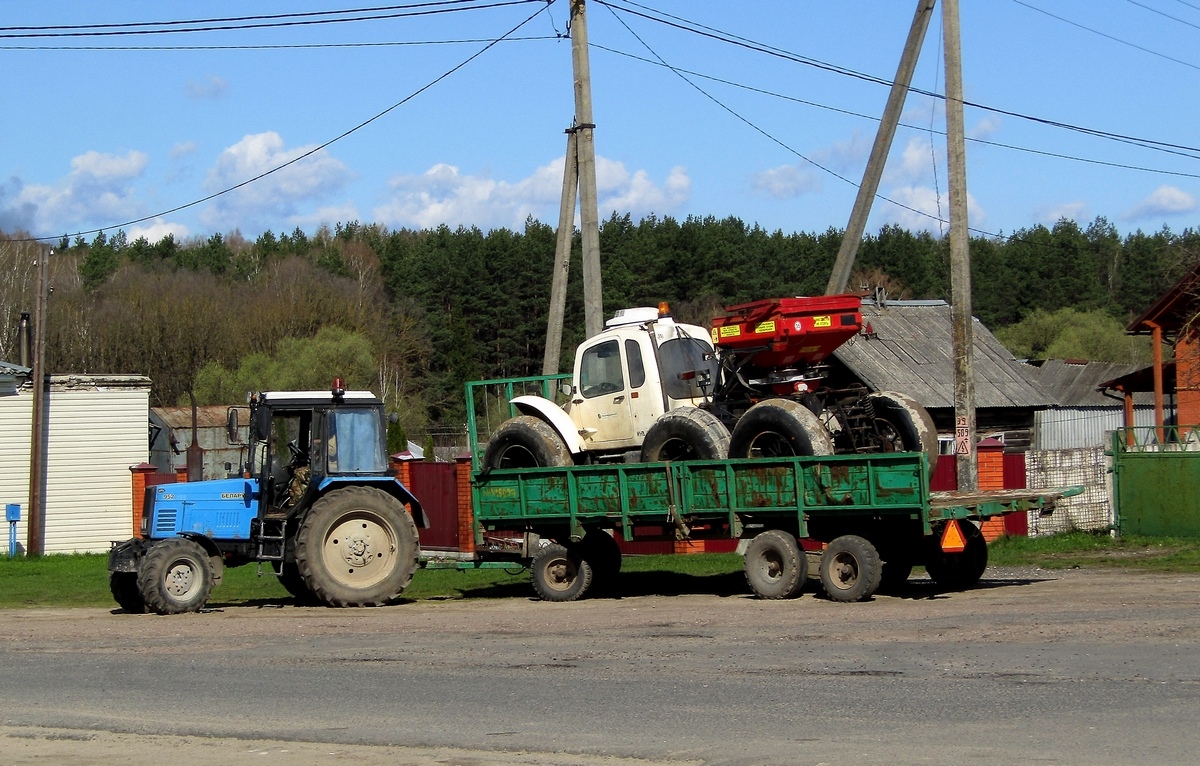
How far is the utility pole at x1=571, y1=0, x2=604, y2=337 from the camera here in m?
19.8

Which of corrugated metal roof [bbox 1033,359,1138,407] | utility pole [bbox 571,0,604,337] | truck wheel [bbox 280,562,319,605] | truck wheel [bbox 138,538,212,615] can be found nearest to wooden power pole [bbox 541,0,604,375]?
utility pole [bbox 571,0,604,337]

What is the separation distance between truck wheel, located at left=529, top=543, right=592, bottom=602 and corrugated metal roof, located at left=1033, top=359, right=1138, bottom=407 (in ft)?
136

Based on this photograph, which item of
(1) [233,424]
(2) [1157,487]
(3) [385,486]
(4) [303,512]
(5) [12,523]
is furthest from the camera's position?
(5) [12,523]

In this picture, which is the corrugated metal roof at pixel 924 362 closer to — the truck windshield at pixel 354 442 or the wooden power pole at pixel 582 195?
the wooden power pole at pixel 582 195

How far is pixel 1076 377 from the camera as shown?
56.8m

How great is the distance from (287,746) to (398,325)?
6813cm

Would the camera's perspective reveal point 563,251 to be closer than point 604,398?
No

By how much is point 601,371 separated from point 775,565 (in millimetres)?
3367

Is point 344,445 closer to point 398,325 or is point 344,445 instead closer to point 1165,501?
point 1165,501

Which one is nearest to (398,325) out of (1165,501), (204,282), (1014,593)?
(204,282)

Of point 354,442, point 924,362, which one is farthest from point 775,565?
point 924,362

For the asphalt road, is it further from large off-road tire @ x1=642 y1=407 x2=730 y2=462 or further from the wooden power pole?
the wooden power pole

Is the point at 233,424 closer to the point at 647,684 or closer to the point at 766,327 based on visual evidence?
the point at 766,327

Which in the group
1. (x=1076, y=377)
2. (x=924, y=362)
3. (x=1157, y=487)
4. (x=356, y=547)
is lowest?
(x=356, y=547)
